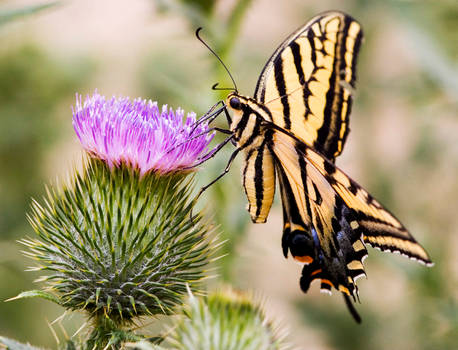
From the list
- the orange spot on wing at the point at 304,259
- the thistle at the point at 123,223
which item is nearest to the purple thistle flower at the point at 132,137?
the thistle at the point at 123,223

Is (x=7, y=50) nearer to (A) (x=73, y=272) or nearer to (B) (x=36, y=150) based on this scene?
(B) (x=36, y=150)

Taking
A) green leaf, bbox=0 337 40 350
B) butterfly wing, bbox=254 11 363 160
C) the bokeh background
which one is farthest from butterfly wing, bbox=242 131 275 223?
green leaf, bbox=0 337 40 350

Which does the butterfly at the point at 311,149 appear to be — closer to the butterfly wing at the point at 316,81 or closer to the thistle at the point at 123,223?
the butterfly wing at the point at 316,81

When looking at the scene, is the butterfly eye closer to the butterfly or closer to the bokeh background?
the butterfly

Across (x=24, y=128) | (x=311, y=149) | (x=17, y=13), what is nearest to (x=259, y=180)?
(x=311, y=149)

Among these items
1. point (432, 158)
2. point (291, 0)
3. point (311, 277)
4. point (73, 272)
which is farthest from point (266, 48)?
point (73, 272)

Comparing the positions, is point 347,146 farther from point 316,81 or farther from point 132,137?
point 132,137
